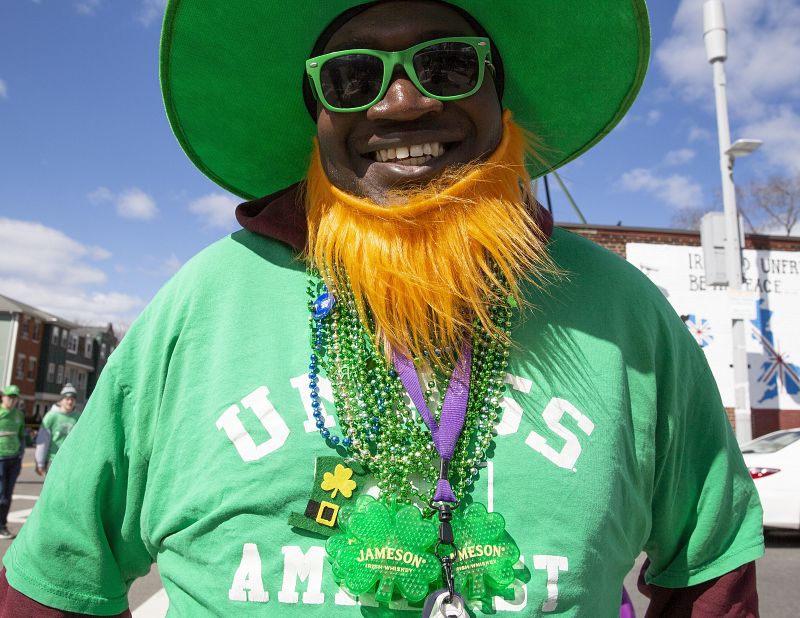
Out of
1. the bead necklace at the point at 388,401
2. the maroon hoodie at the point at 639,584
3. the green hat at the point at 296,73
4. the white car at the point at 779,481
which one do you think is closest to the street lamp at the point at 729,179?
Answer: the white car at the point at 779,481

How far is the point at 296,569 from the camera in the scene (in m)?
1.11

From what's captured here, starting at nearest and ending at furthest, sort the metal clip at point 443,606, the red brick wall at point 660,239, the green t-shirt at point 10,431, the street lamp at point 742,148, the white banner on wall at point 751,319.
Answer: the metal clip at point 443,606, the green t-shirt at point 10,431, the street lamp at point 742,148, the white banner on wall at point 751,319, the red brick wall at point 660,239

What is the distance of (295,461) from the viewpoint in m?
1.18

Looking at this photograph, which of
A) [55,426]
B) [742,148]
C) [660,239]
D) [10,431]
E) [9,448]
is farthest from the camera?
[660,239]

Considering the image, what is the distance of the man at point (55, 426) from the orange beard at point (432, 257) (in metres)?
7.67

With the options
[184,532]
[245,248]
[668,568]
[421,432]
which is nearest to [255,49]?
[245,248]

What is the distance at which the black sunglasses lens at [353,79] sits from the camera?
1.39m

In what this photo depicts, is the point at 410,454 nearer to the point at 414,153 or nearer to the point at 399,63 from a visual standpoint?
the point at 414,153

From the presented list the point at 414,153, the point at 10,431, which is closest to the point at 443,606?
the point at 414,153

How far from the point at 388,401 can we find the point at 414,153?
52 cm

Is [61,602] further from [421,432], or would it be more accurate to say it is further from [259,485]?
[421,432]

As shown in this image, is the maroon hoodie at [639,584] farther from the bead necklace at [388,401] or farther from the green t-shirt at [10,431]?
the green t-shirt at [10,431]

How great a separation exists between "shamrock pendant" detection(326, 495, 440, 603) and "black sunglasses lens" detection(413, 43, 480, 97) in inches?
32.7

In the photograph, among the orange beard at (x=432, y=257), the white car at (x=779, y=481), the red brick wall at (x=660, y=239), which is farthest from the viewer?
the red brick wall at (x=660, y=239)
